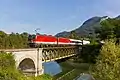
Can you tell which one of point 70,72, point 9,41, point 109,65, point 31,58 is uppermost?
point 9,41

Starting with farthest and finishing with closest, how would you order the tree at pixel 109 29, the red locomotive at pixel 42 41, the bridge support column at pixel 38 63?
1. the tree at pixel 109 29
2. the red locomotive at pixel 42 41
3. the bridge support column at pixel 38 63

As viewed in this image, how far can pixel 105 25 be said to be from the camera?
3538 inches

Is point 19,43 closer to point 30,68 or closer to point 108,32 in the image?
point 30,68

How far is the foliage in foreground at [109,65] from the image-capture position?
2245 cm

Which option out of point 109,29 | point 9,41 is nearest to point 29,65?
point 9,41

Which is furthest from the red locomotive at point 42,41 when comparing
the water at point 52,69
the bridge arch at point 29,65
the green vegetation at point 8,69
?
the green vegetation at point 8,69

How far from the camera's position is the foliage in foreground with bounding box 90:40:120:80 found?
22453 mm

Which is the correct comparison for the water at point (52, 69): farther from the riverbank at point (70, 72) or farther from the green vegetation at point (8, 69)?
the green vegetation at point (8, 69)

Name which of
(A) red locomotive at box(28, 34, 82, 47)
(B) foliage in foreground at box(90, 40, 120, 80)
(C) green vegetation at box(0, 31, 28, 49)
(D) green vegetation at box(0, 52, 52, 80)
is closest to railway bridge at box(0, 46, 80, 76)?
(D) green vegetation at box(0, 52, 52, 80)

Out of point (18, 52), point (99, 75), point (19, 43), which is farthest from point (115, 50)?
point (19, 43)

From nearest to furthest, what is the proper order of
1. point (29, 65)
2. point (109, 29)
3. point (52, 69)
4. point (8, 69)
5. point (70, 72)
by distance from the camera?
point (8, 69) < point (29, 65) < point (70, 72) < point (52, 69) < point (109, 29)

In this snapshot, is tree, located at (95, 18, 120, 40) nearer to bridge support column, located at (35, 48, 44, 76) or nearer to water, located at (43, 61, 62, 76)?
water, located at (43, 61, 62, 76)

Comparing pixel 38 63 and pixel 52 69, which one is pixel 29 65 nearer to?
pixel 38 63

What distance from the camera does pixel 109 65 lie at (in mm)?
25188
